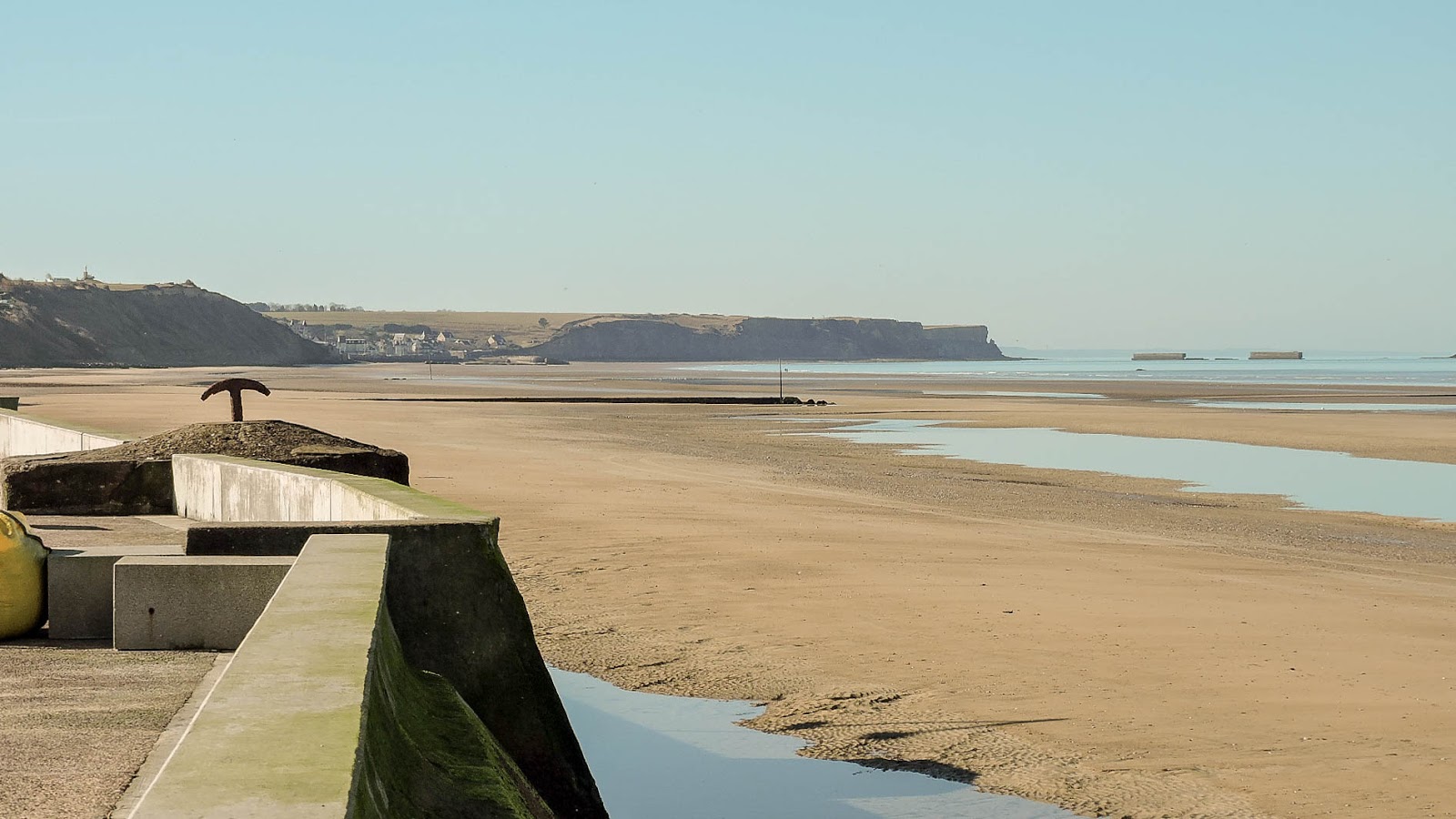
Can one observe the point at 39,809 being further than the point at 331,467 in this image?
No

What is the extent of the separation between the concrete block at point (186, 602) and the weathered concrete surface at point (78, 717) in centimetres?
10

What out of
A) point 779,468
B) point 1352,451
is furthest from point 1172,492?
point 1352,451

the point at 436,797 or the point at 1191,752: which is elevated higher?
the point at 436,797

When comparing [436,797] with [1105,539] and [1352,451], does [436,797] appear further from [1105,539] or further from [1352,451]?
[1352,451]

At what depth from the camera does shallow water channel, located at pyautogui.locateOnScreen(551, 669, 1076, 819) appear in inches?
310

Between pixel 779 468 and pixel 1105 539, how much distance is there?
11128 mm

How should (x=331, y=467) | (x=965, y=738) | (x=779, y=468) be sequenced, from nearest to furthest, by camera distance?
(x=965, y=738) → (x=331, y=467) → (x=779, y=468)

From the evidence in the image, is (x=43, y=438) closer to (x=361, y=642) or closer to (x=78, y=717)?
(x=78, y=717)

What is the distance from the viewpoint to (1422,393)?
7338 cm

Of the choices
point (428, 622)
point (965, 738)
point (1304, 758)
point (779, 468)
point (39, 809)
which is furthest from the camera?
point (779, 468)

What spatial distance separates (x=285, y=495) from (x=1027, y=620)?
6.01 m

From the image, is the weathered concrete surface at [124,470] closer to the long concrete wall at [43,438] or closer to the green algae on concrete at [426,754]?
the long concrete wall at [43,438]

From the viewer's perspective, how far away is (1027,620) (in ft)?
39.7

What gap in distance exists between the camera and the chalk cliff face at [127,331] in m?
154
